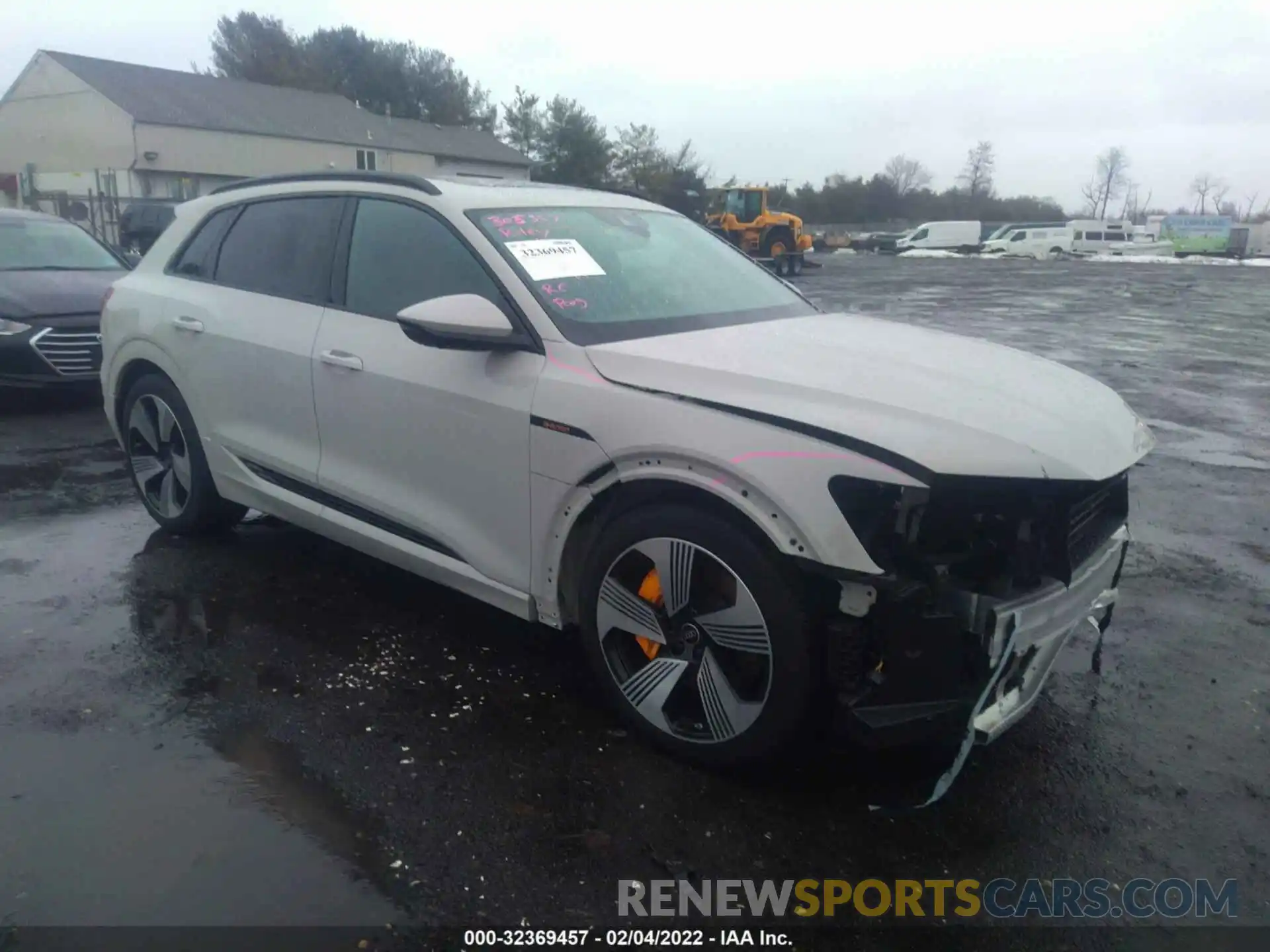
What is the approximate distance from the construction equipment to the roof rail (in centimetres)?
2867

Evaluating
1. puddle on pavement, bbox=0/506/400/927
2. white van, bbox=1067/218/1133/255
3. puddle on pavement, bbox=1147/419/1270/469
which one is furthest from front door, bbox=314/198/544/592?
white van, bbox=1067/218/1133/255

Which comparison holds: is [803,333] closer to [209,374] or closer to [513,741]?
[513,741]

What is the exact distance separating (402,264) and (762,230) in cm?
3106

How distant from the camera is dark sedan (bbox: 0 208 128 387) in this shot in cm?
769

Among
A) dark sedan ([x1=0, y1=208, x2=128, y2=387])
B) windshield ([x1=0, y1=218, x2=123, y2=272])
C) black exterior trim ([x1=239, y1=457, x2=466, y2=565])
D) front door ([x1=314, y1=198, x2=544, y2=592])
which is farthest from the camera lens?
windshield ([x1=0, y1=218, x2=123, y2=272])

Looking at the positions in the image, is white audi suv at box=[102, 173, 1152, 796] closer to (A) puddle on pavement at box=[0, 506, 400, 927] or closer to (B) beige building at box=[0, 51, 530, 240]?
(A) puddle on pavement at box=[0, 506, 400, 927]

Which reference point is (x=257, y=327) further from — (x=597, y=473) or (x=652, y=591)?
(x=652, y=591)

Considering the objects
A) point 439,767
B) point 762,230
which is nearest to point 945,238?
point 762,230

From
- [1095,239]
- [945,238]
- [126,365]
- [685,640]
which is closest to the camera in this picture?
[685,640]

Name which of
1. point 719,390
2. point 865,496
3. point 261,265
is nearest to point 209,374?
point 261,265

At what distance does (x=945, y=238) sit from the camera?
180 ft

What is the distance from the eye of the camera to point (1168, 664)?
381cm

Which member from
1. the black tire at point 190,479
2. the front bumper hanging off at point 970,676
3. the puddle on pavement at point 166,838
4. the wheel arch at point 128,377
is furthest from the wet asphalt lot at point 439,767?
the wheel arch at point 128,377

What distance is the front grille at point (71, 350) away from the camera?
7.73 meters
